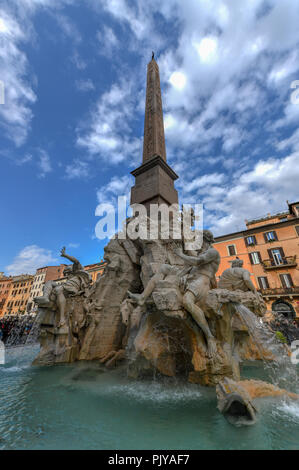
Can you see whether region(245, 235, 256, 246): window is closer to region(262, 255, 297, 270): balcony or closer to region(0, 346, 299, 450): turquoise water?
region(262, 255, 297, 270): balcony

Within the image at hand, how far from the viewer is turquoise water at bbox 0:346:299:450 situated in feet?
6.35

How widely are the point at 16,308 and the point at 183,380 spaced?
4795cm

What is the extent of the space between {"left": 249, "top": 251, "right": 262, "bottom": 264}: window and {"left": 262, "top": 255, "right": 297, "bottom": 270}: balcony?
0.67 meters

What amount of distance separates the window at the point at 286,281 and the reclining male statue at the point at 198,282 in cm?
1675

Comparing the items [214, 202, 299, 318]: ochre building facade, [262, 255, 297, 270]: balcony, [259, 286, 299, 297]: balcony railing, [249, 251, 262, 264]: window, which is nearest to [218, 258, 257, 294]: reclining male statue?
[214, 202, 299, 318]: ochre building facade

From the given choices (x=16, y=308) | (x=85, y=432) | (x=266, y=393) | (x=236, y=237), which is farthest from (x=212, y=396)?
(x=16, y=308)

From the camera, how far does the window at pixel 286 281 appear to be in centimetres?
1680

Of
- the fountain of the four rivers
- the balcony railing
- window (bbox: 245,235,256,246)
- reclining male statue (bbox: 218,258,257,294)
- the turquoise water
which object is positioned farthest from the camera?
window (bbox: 245,235,256,246)

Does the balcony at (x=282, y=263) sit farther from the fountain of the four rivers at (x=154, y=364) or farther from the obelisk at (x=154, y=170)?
the obelisk at (x=154, y=170)

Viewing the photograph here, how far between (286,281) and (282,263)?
1531 millimetres

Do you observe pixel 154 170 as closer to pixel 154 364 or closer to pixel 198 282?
pixel 198 282

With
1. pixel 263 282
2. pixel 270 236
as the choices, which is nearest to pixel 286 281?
pixel 263 282

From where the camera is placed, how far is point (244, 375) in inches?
181
